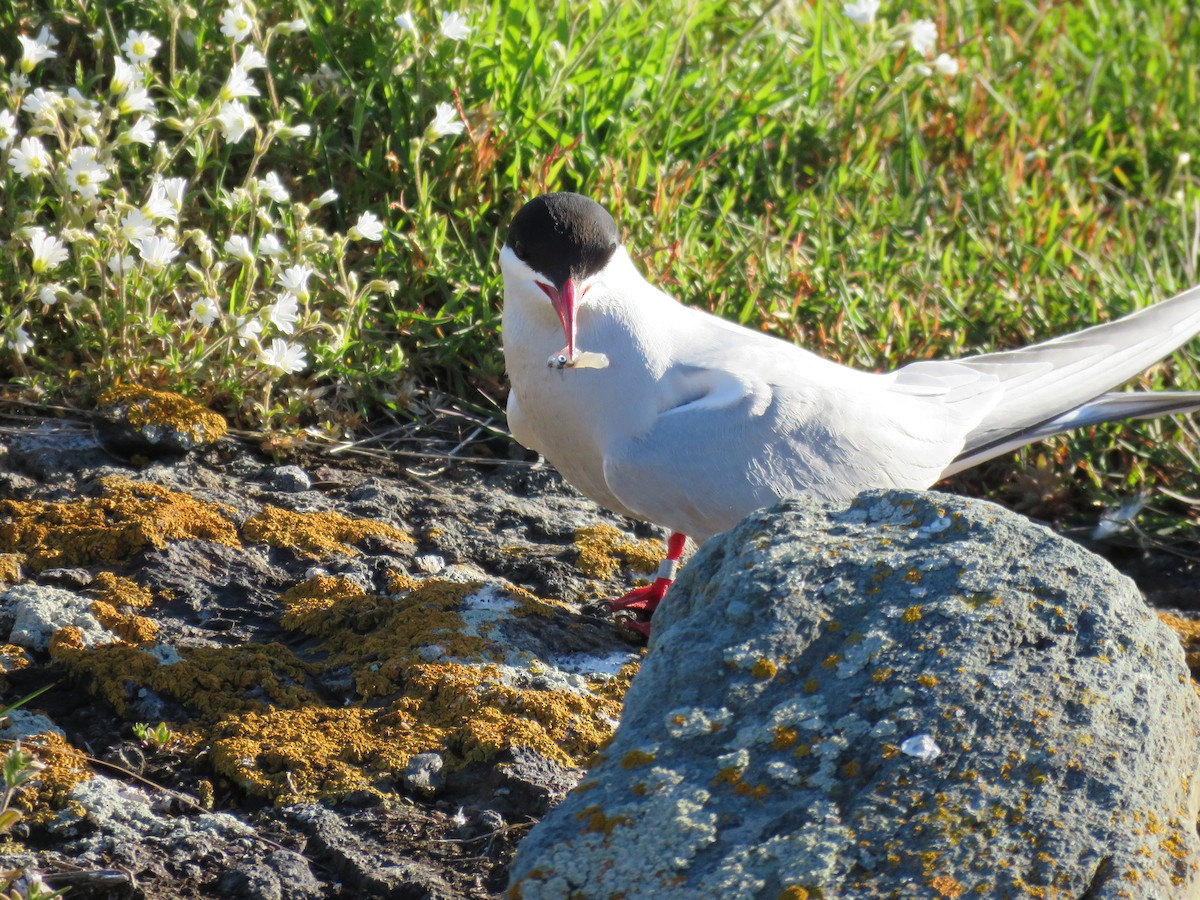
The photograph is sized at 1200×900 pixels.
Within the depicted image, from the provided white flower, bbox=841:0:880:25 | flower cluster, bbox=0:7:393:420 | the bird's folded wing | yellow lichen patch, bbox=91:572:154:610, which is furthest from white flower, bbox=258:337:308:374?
white flower, bbox=841:0:880:25

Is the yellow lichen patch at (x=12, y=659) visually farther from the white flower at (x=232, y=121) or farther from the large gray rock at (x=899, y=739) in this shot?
the white flower at (x=232, y=121)

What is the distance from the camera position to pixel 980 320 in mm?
4043

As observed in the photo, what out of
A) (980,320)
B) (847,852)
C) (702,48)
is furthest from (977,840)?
(702,48)

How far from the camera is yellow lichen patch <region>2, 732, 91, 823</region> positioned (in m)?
1.97

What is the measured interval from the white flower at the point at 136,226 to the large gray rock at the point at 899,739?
168 cm

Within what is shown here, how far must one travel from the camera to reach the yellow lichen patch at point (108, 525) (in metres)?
2.73

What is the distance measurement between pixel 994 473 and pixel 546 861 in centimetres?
252

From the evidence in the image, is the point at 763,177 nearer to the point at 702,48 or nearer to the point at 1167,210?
the point at 702,48

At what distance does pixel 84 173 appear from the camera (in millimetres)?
3002

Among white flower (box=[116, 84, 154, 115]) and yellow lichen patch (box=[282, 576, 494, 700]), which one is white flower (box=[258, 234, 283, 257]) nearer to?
white flower (box=[116, 84, 154, 115])

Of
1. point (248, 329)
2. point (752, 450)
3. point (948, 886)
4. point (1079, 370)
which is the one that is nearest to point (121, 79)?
point (248, 329)

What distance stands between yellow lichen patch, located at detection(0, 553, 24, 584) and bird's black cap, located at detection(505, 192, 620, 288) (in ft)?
3.91

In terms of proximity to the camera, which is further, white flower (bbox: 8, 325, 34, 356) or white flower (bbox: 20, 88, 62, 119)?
white flower (bbox: 8, 325, 34, 356)

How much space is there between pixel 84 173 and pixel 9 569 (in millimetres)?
924
